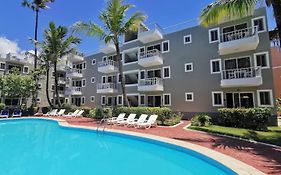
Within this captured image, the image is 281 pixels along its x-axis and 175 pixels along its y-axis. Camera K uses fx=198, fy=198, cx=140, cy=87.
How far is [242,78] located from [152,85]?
32.4ft

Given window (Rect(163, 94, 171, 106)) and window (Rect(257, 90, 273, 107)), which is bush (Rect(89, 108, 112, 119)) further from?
window (Rect(257, 90, 273, 107))

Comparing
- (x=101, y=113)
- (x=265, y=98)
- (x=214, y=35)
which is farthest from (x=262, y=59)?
(x=101, y=113)

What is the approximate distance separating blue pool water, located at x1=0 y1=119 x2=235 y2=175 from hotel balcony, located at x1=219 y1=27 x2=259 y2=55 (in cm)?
1256

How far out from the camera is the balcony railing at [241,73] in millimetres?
17422

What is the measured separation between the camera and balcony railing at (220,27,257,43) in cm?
1789

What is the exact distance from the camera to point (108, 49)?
31.0 metres

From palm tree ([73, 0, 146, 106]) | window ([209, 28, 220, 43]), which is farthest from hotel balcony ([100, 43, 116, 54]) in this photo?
window ([209, 28, 220, 43])

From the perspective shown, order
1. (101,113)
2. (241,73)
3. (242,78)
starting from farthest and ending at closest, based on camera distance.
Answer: (101,113)
(241,73)
(242,78)

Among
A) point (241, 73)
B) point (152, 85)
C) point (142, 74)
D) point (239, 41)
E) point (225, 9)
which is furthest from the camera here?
point (142, 74)

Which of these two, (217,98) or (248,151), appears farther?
(217,98)

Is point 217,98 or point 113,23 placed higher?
point 113,23

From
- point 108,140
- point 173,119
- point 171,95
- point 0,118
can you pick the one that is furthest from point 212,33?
point 0,118

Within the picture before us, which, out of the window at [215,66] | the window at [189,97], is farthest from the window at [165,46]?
the window at [189,97]

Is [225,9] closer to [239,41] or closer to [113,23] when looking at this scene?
[239,41]
